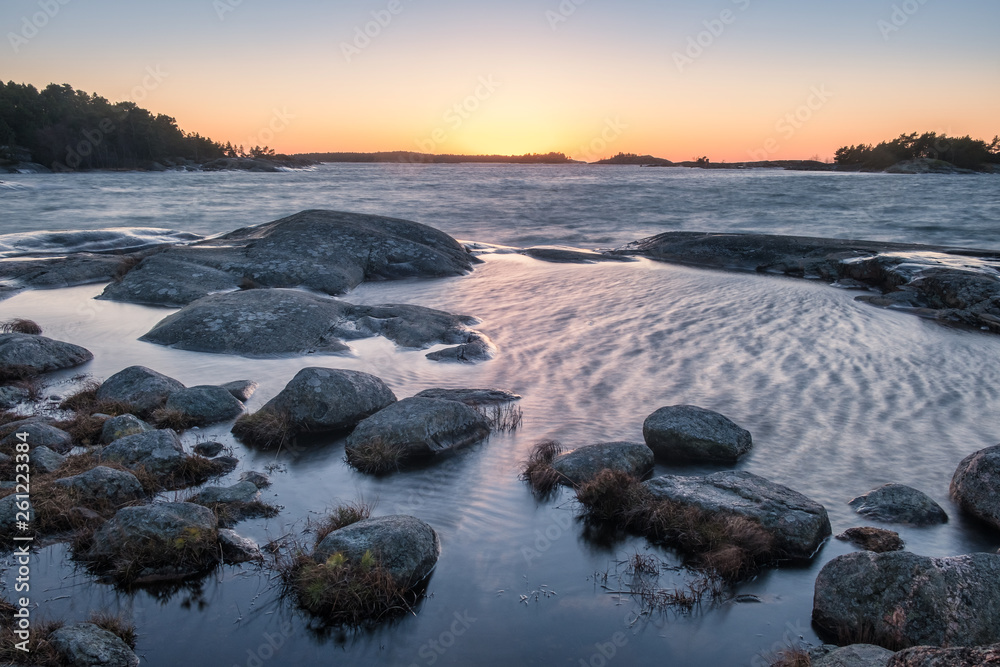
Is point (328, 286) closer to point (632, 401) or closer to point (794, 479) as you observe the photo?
point (632, 401)

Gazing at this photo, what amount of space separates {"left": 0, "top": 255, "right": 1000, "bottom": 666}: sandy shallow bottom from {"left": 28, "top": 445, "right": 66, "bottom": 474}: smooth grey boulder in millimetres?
1262

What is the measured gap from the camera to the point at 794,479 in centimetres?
645

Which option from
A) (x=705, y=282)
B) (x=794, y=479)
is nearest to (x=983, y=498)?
(x=794, y=479)

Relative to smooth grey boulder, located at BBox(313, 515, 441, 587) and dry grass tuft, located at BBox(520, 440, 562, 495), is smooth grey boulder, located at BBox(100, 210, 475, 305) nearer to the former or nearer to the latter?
dry grass tuft, located at BBox(520, 440, 562, 495)

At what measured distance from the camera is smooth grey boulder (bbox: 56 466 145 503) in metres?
5.37

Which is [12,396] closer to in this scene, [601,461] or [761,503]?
[601,461]

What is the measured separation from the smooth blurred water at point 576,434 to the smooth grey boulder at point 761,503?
209mm

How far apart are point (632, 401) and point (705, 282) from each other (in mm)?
10614

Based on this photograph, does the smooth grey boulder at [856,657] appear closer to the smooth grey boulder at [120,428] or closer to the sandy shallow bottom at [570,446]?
the sandy shallow bottom at [570,446]

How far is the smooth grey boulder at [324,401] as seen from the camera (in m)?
7.37

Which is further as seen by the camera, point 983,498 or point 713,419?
point 713,419

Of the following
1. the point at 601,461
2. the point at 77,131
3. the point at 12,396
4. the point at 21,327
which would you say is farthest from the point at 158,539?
the point at 77,131

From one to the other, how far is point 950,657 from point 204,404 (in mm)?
7423

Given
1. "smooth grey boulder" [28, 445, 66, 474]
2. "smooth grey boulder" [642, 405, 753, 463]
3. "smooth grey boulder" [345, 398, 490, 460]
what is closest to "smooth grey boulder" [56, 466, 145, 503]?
"smooth grey boulder" [28, 445, 66, 474]
